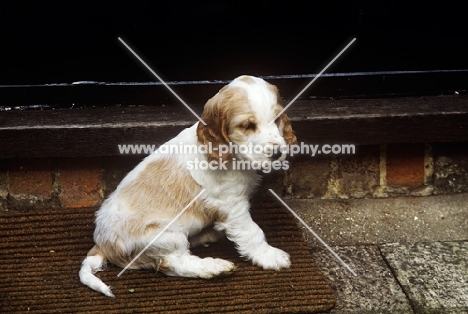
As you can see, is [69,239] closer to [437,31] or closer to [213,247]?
[213,247]

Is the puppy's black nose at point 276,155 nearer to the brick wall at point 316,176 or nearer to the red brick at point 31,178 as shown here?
the brick wall at point 316,176

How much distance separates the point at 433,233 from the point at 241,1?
174 centimetres

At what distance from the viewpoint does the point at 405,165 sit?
3963 mm

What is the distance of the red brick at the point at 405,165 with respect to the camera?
3.92 metres

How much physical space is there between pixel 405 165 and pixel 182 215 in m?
1.54

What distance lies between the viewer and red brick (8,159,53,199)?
3.82 metres

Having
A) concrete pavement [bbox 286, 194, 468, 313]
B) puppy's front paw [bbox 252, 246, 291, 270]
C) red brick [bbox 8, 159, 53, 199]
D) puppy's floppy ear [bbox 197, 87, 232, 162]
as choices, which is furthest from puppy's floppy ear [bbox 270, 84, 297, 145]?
red brick [bbox 8, 159, 53, 199]

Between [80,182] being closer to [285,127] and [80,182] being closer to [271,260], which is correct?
[271,260]

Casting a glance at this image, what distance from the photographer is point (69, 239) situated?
3547 mm

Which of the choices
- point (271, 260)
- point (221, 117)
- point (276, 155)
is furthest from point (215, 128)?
point (271, 260)

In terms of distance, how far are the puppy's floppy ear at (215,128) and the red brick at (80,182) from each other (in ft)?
3.49

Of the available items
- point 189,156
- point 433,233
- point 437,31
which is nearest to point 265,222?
point 189,156

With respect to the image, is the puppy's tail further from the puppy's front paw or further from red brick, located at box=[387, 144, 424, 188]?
red brick, located at box=[387, 144, 424, 188]

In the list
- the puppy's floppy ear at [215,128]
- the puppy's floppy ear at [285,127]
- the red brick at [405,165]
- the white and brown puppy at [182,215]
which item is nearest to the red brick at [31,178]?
the white and brown puppy at [182,215]
